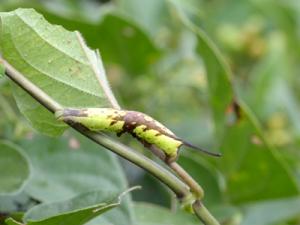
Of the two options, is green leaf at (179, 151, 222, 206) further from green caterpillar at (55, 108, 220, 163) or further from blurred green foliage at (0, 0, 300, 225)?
green caterpillar at (55, 108, 220, 163)

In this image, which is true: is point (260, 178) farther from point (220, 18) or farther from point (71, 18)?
point (220, 18)

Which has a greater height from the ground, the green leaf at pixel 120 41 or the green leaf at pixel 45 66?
the green leaf at pixel 120 41

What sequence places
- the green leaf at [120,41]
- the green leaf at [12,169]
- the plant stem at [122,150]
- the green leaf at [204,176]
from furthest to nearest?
the green leaf at [120,41]
the green leaf at [204,176]
the green leaf at [12,169]
the plant stem at [122,150]

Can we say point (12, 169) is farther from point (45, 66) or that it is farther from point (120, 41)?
point (120, 41)

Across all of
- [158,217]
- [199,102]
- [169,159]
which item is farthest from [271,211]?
[169,159]

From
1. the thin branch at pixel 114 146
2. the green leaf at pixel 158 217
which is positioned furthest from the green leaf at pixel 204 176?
the thin branch at pixel 114 146

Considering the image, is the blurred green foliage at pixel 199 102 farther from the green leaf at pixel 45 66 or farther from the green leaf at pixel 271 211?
the green leaf at pixel 45 66
